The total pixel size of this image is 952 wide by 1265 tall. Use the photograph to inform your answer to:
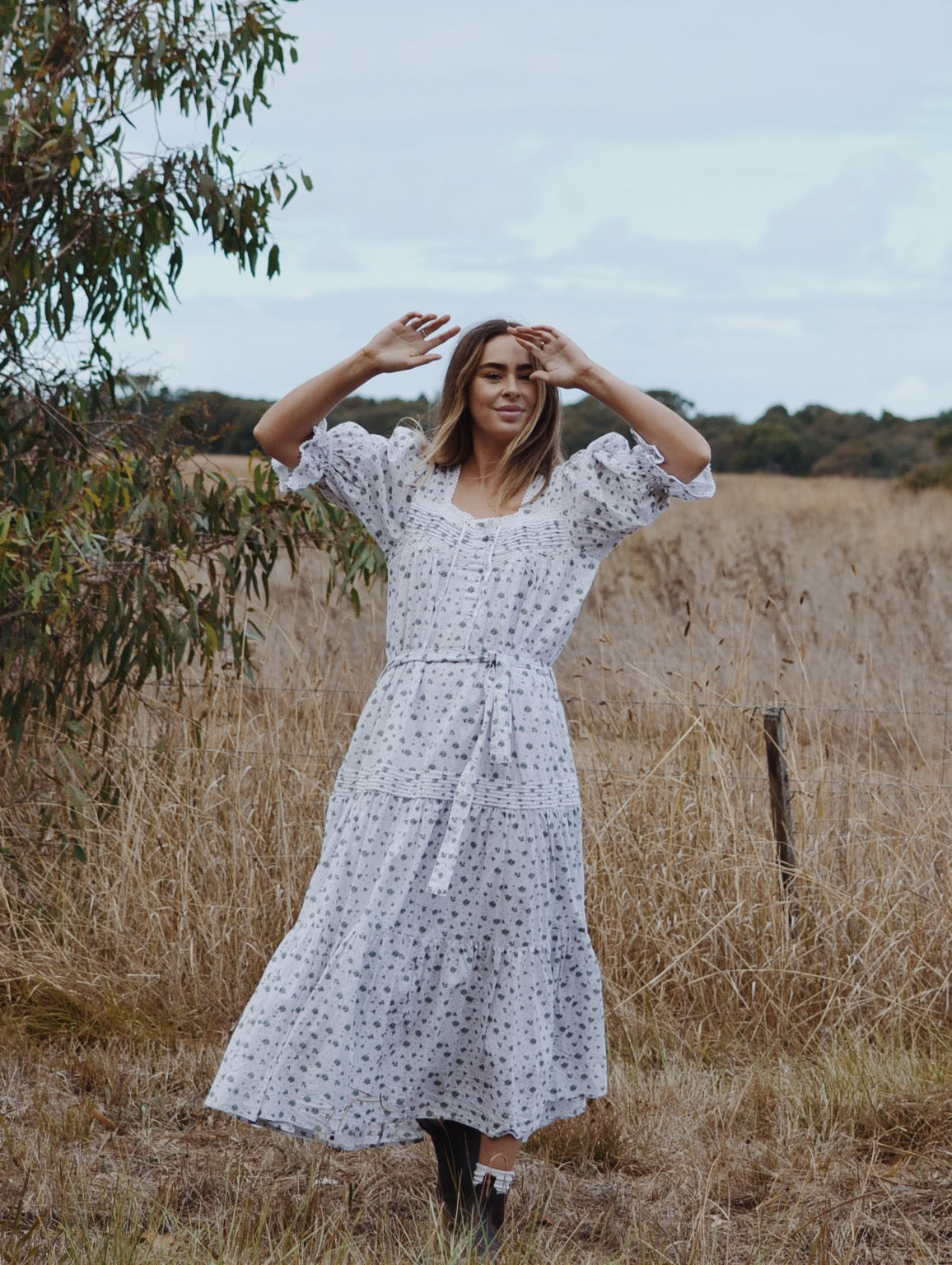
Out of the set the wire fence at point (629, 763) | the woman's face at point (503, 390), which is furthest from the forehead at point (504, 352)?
the wire fence at point (629, 763)

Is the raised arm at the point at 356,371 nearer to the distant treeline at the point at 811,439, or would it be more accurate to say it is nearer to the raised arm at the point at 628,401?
the raised arm at the point at 628,401

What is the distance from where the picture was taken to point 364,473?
2.73 meters

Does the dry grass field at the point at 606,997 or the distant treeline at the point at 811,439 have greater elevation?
the distant treeline at the point at 811,439

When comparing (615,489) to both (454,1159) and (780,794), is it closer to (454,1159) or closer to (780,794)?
(454,1159)

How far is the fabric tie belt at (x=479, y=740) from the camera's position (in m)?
2.46

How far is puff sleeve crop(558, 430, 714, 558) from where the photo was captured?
8.55 ft

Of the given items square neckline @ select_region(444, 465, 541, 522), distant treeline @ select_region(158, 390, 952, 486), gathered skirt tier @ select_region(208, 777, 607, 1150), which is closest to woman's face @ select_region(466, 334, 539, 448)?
square neckline @ select_region(444, 465, 541, 522)

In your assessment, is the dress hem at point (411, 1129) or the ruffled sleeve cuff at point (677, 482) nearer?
the dress hem at point (411, 1129)

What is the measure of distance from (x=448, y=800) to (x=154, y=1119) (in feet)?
4.29

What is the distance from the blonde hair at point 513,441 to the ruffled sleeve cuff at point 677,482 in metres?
0.19

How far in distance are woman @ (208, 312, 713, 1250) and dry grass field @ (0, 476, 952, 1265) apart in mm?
253

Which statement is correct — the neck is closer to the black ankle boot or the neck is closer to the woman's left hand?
the woman's left hand

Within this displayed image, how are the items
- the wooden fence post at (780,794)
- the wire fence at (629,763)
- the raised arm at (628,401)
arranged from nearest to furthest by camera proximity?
the raised arm at (628,401) → the wooden fence post at (780,794) → the wire fence at (629,763)

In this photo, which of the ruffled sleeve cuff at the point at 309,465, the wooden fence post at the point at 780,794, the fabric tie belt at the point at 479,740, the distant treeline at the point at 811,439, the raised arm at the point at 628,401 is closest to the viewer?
the fabric tie belt at the point at 479,740
